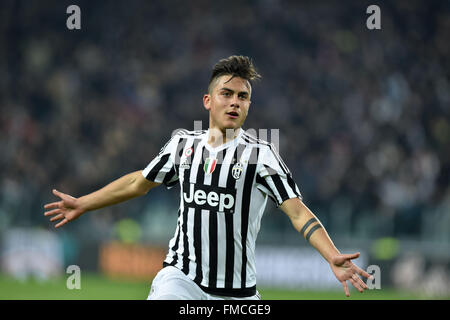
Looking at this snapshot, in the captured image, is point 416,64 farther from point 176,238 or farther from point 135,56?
point 176,238

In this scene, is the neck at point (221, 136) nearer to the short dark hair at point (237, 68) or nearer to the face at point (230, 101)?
the face at point (230, 101)

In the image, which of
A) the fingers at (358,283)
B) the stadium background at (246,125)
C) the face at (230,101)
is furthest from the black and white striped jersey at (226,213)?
the stadium background at (246,125)

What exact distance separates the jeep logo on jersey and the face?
18.3 inches

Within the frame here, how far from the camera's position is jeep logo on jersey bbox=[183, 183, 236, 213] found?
5.14m

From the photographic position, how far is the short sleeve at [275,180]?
5.05m

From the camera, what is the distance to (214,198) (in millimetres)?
5160

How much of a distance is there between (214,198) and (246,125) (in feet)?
36.3

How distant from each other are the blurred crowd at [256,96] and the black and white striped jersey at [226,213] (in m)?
7.78

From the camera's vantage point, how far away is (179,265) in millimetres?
5207

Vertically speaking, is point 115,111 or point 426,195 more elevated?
point 115,111

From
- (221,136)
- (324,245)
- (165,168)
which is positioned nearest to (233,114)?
(221,136)

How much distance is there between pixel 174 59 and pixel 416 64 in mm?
5965

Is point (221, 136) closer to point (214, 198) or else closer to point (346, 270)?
point (214, 198)
